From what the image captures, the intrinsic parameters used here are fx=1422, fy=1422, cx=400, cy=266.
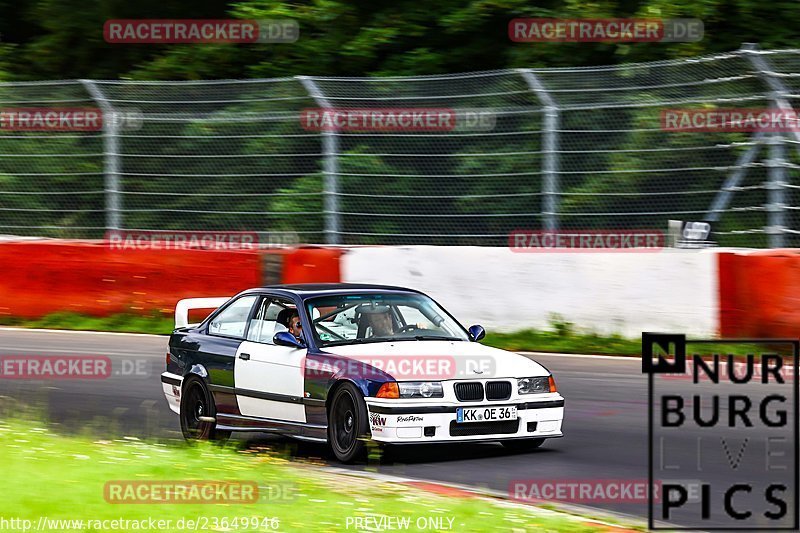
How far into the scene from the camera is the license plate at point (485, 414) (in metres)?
9.63

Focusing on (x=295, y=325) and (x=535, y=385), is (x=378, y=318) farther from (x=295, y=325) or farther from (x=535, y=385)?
(x=535, y=385)

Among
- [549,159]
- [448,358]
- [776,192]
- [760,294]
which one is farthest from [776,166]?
[448,358]

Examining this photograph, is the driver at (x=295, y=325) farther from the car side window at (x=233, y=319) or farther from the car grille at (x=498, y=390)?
the car grille at (x=498, y=390)

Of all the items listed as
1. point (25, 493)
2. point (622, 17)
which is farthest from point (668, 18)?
point (25, 493)

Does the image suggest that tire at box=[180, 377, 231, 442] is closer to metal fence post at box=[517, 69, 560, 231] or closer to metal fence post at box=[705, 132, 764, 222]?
metal fence post at box=[517, 69, 560, 231]

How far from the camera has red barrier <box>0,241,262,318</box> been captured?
58.4ft

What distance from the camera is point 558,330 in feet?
51.3

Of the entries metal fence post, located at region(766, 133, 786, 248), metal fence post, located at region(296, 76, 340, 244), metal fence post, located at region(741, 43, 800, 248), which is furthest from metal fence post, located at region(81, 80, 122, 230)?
metal fence post, located at region(766, 133, 786, 248)

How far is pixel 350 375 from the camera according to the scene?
977cm

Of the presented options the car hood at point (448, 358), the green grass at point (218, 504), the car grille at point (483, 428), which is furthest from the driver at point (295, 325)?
the car grille at point (483, 428)

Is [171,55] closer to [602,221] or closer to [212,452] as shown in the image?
[602,221]

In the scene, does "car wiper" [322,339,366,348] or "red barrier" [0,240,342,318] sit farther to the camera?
"red barrier" [0,240,342,318]

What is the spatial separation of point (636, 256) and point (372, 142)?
3798mm

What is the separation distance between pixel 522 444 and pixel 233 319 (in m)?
2.58
